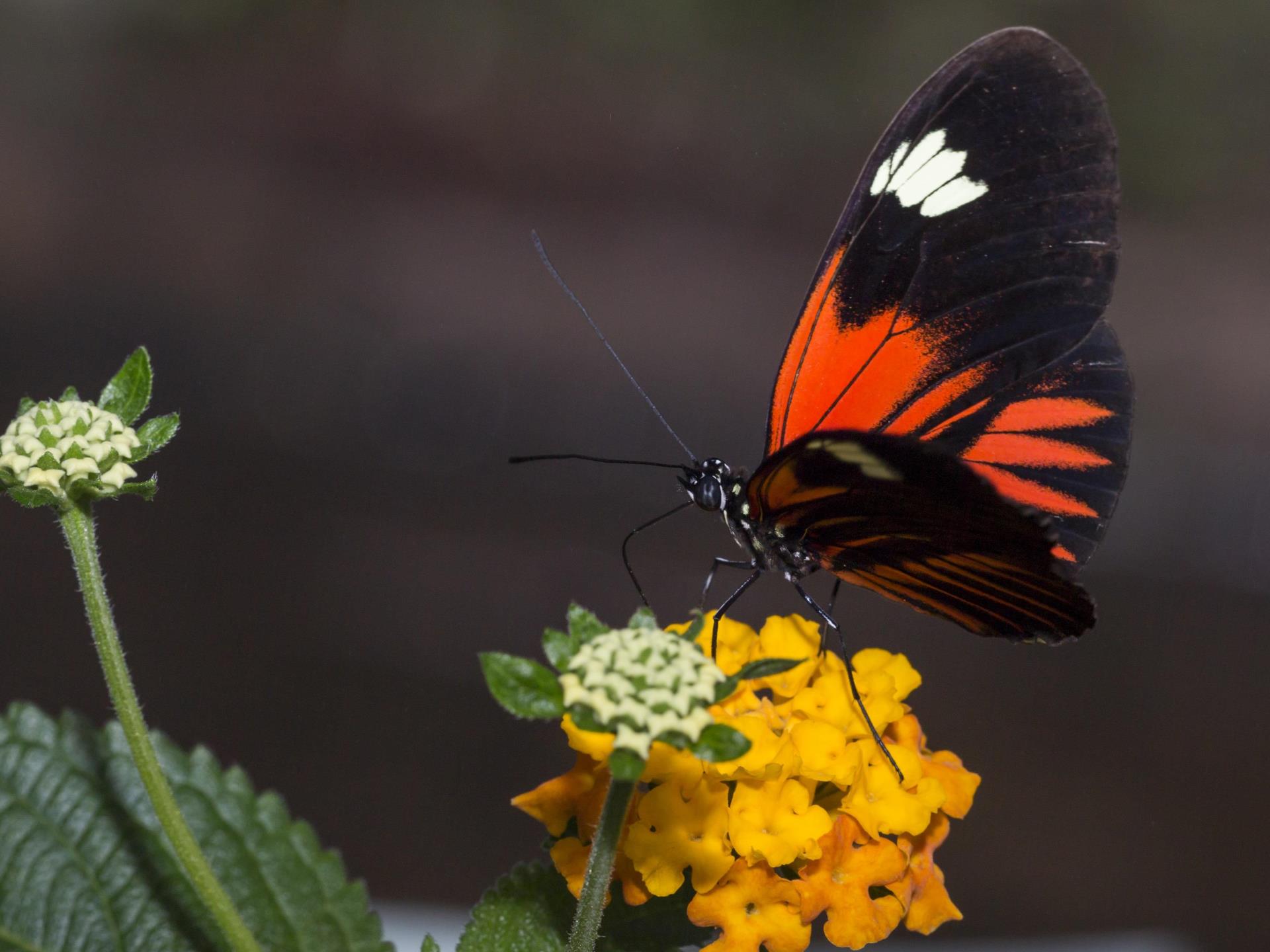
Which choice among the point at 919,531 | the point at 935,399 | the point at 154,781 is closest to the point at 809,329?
the point at 935,399

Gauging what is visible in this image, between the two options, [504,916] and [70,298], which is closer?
[504,916]

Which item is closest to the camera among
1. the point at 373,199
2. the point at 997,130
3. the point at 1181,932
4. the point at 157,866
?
the point at 157,866

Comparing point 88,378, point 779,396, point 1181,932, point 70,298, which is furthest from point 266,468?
point 1181,932

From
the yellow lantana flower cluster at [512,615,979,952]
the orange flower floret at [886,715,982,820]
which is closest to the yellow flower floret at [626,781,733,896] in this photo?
the yellow lantana flower cluster at [512,615,979,952]

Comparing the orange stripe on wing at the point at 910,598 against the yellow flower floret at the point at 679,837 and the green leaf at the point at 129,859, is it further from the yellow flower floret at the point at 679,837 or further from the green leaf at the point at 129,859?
the green leaf at the point at 129,859

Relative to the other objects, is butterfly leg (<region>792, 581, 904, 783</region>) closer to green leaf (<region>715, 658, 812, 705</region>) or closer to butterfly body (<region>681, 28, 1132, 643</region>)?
butterfly body (<region>681, 28, 1132, 643</region>)

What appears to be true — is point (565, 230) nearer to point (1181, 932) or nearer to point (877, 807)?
point (1181, 932)

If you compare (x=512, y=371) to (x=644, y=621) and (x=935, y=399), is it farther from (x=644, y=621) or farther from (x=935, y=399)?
(x=644, y=621)
